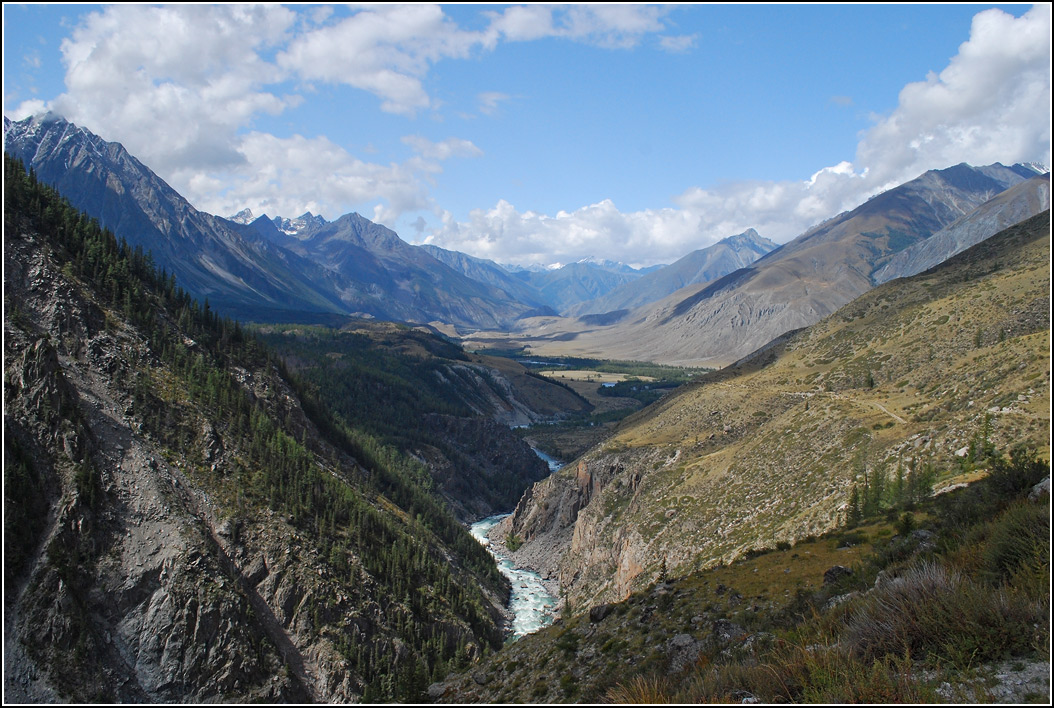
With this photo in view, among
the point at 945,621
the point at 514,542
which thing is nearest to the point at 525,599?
the point at 514,542

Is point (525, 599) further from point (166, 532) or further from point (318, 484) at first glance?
point (166, 532)

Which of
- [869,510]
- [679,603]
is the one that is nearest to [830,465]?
[869,510]

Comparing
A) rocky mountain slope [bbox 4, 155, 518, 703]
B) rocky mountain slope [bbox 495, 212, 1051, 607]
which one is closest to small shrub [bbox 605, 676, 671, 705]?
rocky mountain slope [bbox 495, 212, 1051, 607]

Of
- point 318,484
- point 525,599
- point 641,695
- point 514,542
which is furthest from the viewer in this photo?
point 514,542

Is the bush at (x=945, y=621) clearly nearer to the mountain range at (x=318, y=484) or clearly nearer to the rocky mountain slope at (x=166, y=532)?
the mountain range at (x=318, y=484)

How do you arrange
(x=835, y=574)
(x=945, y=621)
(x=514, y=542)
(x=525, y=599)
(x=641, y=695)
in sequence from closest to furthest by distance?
(x=945, y=621) < (x=641, y=695) < (x=835, y=574) < (x=525, y=599) < (x=514, y=542)

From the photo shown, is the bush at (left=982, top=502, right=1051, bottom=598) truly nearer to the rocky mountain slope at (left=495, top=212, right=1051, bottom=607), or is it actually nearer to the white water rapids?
the rocky mountain slope at (left=495, top=212, right=1051, bottom=607)

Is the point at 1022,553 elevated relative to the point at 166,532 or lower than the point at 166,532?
lower
